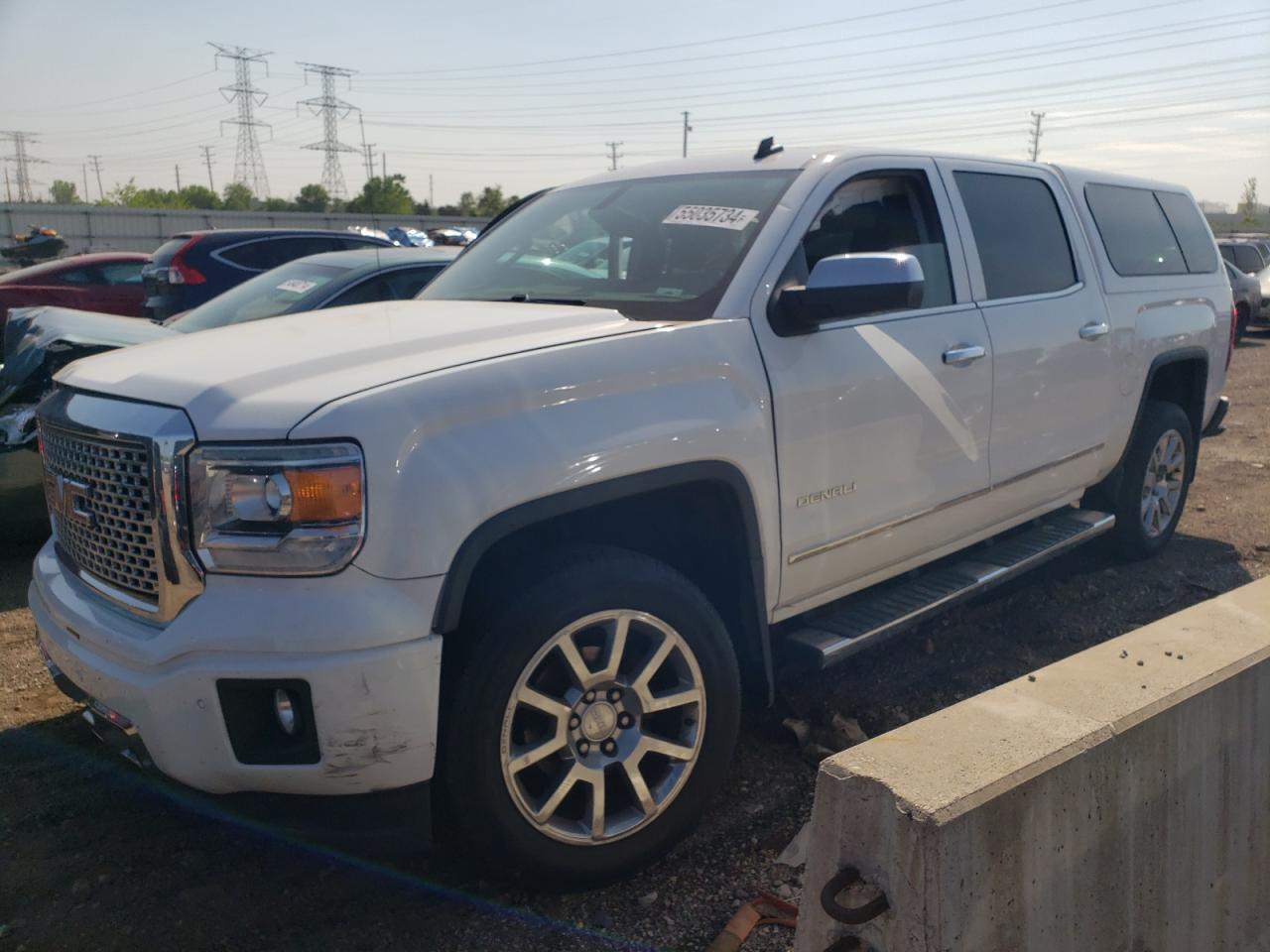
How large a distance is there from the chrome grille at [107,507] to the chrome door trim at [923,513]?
179 cm

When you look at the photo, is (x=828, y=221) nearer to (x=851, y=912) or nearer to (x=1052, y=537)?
(x=1052, y=537)

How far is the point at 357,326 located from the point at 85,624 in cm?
112

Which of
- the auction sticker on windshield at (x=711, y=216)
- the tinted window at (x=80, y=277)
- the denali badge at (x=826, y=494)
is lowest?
the denali badge at (x=826, y=494)

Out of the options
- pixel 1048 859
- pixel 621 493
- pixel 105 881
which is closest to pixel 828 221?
pixel 621 493

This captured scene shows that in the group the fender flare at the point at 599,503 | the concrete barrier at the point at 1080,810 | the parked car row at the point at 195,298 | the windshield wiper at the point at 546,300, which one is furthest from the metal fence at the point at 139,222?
the concrete barrier at the point at 1080,810

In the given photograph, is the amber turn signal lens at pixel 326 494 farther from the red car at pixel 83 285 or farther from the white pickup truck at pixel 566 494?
the red car at pixel 83 285

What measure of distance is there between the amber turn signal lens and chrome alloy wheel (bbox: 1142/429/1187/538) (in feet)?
14.5

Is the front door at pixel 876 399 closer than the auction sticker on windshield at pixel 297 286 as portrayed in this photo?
Yes

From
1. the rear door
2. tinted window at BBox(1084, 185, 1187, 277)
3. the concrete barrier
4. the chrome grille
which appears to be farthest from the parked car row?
the concrete barrier

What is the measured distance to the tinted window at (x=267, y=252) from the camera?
1018 centimetres

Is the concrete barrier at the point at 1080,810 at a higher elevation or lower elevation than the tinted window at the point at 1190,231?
lower

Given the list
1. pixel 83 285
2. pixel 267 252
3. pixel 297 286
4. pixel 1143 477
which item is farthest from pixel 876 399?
pixel 83 285

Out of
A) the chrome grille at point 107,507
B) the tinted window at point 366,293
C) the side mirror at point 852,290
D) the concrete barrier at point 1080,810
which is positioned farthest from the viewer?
the tinted window at point 366,293

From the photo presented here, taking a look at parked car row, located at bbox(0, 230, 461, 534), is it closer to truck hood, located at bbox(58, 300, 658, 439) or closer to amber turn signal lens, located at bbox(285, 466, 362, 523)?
truck hood, located at bbox(58, 300, 658, 439)
